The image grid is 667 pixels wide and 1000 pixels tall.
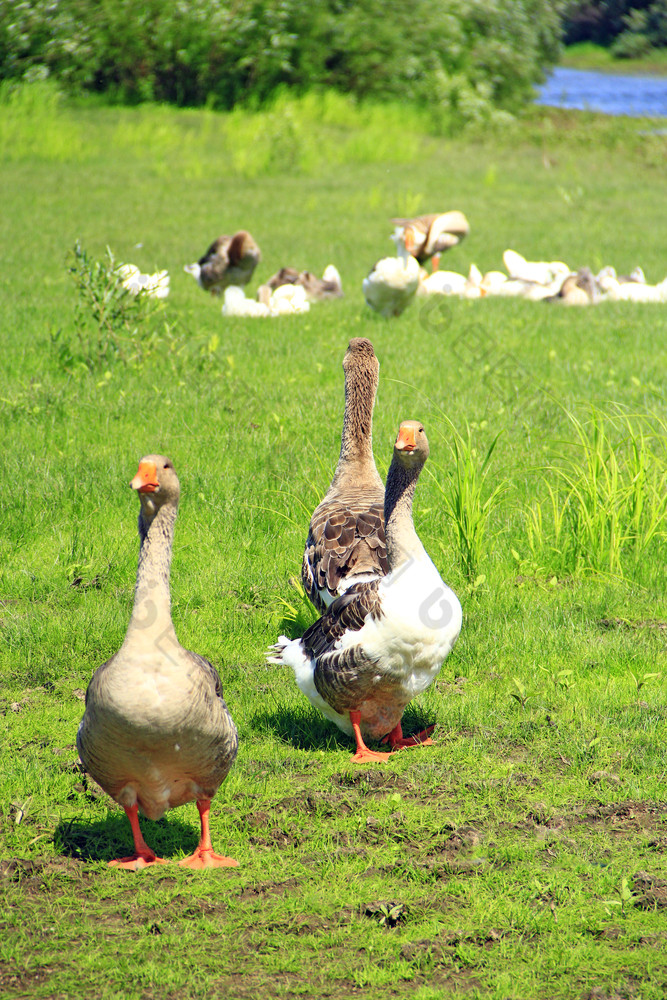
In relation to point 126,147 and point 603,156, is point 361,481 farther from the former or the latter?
point 603,156

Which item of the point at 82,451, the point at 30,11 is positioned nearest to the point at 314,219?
the point at 30,11

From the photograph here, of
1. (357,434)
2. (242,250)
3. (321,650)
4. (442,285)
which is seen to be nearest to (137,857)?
(321,650)

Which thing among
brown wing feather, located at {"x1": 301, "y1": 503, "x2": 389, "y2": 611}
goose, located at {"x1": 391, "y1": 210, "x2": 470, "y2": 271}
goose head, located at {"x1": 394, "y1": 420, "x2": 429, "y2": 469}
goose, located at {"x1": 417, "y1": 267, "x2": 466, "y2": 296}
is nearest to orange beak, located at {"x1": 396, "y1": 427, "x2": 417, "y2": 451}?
goose head, located at {"x1": 394, "y1": 420, "x2": 429, "y2": 469}

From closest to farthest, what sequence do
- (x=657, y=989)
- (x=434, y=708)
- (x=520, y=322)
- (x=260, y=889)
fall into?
1. (x=657, y=989)
2. (x=260, y=889)
3. (x=434, y=708)
4. (x=520, y=322)

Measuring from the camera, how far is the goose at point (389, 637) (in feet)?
15.6

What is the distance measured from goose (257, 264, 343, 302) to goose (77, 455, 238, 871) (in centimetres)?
1105

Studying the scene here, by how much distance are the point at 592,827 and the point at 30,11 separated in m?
29.6

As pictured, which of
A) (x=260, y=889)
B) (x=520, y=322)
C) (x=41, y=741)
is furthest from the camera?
(x=520, y=322)

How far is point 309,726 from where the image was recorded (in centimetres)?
548

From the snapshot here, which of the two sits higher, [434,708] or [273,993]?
[273,993]

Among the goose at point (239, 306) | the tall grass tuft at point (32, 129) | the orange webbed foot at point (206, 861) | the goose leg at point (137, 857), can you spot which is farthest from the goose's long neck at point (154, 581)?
the tall grass tuft at point (32, 129)

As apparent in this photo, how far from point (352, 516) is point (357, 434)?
0.91 meters

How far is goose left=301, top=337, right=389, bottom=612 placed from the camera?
5531mm

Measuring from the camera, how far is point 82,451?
863 cm
